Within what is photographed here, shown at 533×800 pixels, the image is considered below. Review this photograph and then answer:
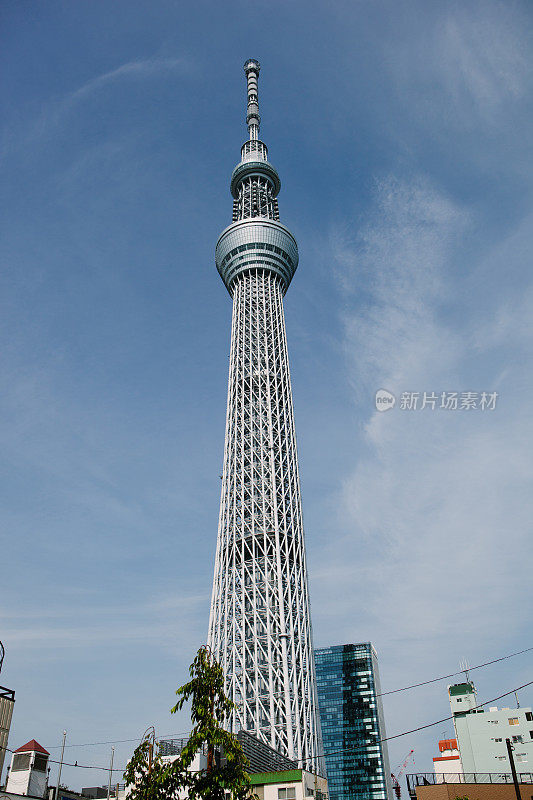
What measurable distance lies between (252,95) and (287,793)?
107m

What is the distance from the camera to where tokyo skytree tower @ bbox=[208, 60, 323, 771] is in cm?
6581

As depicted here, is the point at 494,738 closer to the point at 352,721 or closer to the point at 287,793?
the point at 287,793

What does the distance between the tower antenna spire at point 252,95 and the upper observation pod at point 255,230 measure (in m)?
4.49

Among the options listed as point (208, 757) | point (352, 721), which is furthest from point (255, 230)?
point (352, 721)

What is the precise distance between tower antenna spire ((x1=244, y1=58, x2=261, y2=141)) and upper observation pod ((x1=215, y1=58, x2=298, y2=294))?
449 cm

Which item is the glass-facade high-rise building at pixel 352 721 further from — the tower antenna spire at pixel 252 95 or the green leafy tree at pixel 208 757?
the green leafy tree at pixel 208 757

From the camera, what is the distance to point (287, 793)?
4375 cm

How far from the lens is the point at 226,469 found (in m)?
81.9

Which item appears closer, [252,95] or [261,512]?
[261,512]

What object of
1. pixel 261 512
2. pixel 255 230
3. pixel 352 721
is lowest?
pixel 352 721

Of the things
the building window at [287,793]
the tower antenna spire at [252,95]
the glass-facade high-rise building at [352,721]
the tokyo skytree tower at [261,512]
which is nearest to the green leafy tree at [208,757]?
the building window at [287,793]

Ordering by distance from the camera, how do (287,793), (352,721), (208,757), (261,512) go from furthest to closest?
(352,721) < (261,512) < (287,793) < (208,757)

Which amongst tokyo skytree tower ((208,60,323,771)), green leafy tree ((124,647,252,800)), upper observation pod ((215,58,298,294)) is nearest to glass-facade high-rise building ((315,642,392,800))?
tokyo skytree tower ((208,60,323,771))

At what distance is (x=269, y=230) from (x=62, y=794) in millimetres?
72939
